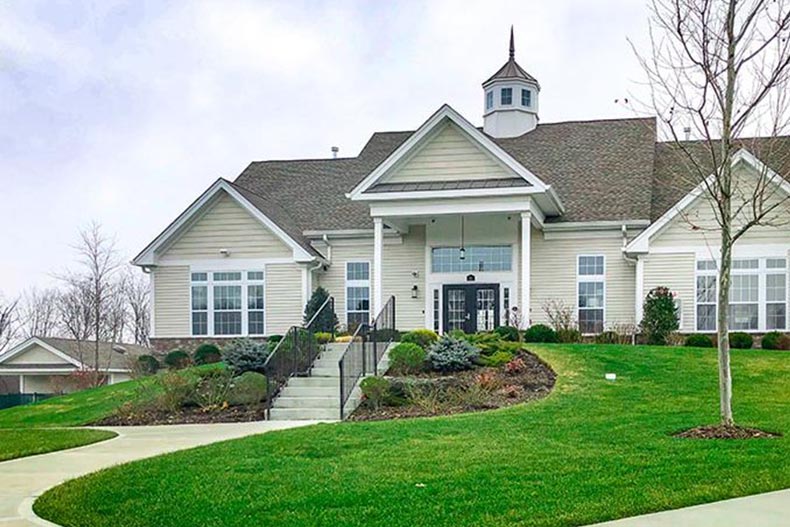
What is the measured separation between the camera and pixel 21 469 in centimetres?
997

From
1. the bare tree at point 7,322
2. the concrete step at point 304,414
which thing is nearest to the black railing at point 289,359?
the concrete step at point 304,414

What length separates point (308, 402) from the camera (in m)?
15.9

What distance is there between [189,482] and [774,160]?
1893 cm

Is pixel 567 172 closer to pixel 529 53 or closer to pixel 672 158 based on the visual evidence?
pixel 672 158

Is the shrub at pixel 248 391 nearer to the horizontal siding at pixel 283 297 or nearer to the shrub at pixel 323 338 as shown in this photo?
the shrub at pixel 323 338

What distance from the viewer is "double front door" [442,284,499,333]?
2489 centimetres

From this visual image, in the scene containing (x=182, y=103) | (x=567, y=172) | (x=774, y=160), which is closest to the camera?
(x=182, y=103)

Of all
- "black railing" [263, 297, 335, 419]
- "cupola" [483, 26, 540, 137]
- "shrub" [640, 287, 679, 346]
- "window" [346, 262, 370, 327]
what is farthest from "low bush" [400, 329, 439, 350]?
"cupola" [483, 26, 540, 137]

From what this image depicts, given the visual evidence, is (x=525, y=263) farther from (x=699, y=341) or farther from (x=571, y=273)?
(x=699, y=341)

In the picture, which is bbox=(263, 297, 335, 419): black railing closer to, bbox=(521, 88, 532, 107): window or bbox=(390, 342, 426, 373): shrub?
bbox=(390, 342, 426, 373): shrub

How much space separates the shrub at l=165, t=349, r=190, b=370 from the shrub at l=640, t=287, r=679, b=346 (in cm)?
1272

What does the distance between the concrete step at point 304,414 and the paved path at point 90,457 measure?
642mm

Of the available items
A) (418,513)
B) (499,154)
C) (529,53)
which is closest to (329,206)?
(499,154)

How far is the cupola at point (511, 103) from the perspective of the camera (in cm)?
3078
